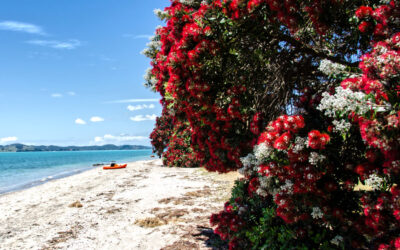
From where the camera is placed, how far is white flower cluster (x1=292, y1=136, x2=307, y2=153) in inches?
130

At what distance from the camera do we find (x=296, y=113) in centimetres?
444

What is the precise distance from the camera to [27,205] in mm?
13102

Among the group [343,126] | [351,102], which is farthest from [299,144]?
[351,102]

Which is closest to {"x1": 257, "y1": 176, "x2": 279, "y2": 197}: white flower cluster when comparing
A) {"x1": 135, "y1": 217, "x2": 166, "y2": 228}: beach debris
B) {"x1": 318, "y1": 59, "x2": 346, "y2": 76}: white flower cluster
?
{"x1": 318, "y1": 59, "x2": 346, "y2": 76}: white flower cluster

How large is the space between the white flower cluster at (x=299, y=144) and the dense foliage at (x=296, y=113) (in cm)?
1

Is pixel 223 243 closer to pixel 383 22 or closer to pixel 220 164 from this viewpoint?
pixel 220 164

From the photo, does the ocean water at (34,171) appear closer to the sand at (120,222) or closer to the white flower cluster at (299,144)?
the sand at (120,222)

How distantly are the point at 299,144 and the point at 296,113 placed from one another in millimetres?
1226

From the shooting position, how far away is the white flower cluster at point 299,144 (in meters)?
3.30

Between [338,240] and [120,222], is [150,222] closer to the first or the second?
[120,222]

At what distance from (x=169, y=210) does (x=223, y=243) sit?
3324mm

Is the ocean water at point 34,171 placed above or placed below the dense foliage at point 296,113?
below

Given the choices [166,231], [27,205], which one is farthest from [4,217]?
[166,231]

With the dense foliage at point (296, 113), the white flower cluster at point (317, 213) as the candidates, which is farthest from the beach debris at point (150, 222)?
the white flower cluster at point (317, 213)
